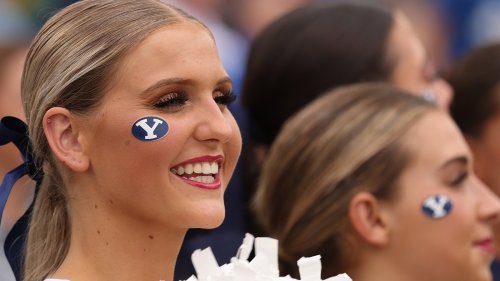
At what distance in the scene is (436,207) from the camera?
3.84 meters

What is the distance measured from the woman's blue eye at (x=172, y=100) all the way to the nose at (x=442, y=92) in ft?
7.81

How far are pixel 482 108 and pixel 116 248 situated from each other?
9.71 feet

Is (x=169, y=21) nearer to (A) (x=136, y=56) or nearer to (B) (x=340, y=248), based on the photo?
(A) (x=136, y=56)

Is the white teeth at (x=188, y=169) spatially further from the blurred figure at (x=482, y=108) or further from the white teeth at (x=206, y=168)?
the blurred figure at (x=482, y=108)

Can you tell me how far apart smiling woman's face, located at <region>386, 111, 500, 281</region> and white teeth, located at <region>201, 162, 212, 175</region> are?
4.45 feet

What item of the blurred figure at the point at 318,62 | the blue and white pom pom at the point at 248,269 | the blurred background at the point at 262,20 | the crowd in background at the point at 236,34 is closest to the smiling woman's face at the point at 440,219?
the crowd in background at the point at 236,34

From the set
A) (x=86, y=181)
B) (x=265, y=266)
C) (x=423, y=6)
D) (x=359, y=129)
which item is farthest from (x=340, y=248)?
(x=423, y=6)

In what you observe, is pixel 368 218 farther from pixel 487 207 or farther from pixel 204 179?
pixel 204 179

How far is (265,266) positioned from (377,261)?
1203mm

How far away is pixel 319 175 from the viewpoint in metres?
3.90

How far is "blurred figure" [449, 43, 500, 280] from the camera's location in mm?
5141

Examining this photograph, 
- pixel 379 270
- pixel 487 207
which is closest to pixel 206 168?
pixel 379 270

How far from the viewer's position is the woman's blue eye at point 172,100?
260cm

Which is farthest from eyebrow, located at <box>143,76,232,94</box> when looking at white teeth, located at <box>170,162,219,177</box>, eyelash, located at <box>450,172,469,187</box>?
eyelash, located at <box>450,172,469,187</box>
